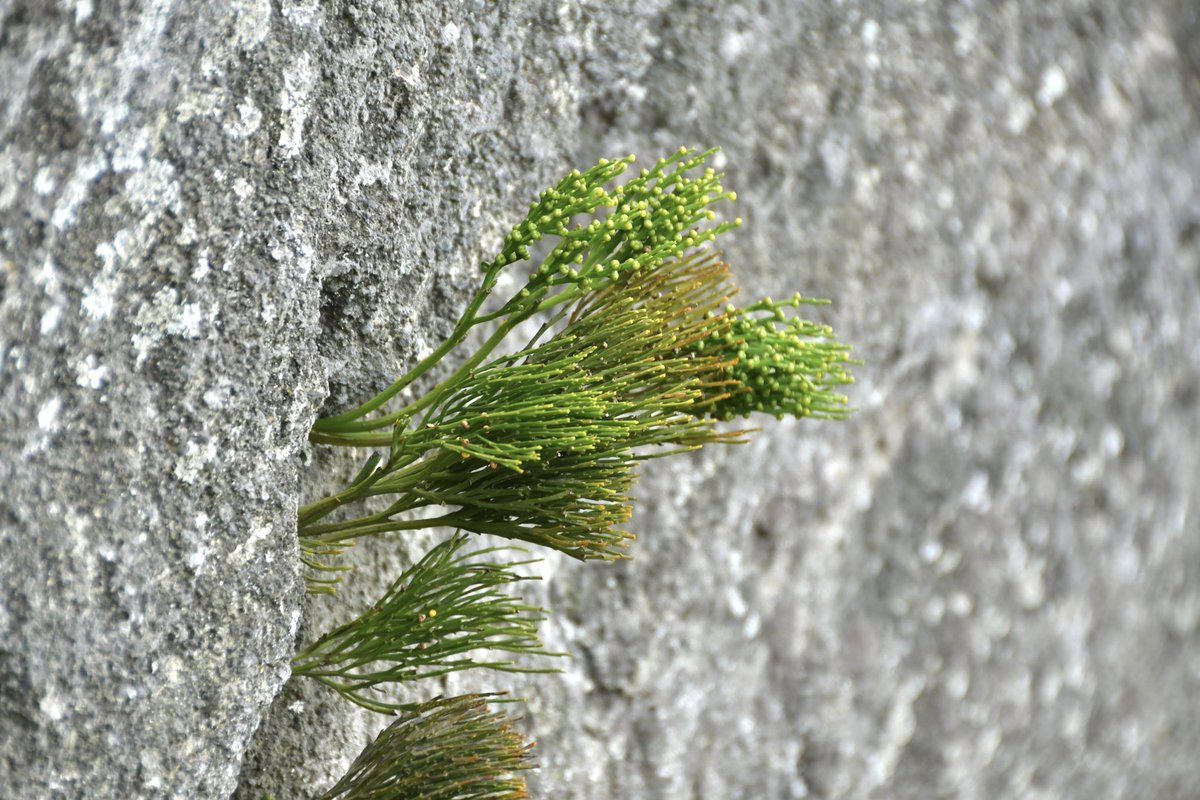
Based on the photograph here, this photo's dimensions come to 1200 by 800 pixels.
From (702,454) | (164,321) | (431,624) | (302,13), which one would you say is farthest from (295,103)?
(702,454)

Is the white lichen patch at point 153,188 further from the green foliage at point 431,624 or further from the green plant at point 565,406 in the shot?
the green foliage at point 431,624

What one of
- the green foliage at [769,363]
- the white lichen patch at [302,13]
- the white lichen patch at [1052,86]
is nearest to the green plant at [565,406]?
the green foliage at [769,363]

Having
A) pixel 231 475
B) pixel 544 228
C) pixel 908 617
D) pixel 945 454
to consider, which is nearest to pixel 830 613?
pixel 908 617

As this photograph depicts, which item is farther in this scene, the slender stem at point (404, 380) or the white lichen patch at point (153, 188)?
the slender stem at point (404, 380)

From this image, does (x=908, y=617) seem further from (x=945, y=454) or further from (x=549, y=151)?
(x=549, y=151)

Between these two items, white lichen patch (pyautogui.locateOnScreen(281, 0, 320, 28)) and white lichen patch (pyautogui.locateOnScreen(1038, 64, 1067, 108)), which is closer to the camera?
white lichen patch (pyautogui.locateOnScreen(281, 0, 320, 28))

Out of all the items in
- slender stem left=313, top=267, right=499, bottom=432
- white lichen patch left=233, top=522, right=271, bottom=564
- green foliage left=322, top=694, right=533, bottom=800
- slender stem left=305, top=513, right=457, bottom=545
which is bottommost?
green foliage left=322, top=694, right=533, bottom=800

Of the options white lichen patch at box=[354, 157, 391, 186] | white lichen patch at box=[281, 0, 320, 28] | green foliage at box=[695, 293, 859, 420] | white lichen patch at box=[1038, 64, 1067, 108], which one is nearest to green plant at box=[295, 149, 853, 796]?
green foliage at box=[695, 293, 859, 420]

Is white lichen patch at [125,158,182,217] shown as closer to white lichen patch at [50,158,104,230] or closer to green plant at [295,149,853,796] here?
white lichen patch at [50,158,104,230]
